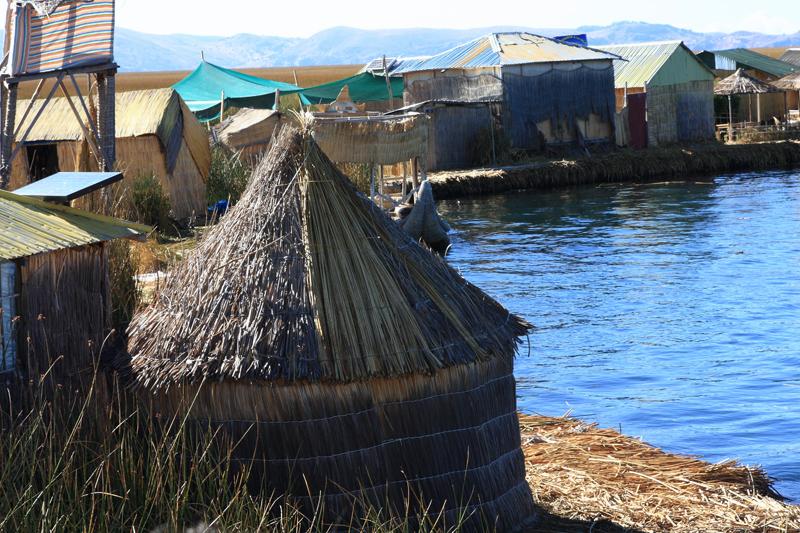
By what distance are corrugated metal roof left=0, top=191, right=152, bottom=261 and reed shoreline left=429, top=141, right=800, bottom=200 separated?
2437 cm

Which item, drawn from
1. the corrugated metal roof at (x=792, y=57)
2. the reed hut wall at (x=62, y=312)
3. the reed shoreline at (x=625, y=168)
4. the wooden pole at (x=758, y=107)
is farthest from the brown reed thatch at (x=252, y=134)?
the corrugated metal roof at (x=792, y=57)

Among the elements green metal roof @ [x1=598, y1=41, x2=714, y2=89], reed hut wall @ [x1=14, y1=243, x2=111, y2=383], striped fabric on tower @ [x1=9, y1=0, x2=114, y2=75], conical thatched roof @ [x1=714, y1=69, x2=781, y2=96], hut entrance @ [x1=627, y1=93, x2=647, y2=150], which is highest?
green metal roof @ [x1=598, y1=41, x2=714, y2=89]

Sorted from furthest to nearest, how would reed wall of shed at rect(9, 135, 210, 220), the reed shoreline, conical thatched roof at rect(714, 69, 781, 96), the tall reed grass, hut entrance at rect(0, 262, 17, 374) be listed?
conical thatched roof at rect(714, 69, 781, 96) < the reed shoreline < reed wall of shed at rect(9, 135, 210, 220) < hut entrance at rect(0, 262, 17, 374) < the tall reed grass

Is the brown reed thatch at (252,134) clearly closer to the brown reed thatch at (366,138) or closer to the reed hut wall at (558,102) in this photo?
the brown reed thatch at (366,138)

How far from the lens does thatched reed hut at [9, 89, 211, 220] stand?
19938 mm

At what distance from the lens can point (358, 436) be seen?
5.61m

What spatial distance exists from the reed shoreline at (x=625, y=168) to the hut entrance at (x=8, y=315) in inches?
992

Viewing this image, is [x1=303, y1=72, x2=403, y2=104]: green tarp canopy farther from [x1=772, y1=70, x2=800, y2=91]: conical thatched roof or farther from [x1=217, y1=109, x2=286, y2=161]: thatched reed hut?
[x1=772, y1=70, x2=800, y2=91]: conical thatched roof

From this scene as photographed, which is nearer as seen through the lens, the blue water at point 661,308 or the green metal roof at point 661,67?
the blue water at point 661,308

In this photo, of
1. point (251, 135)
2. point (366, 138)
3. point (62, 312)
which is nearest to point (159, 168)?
point (366, 138)

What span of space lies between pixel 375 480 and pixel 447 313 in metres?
0.93

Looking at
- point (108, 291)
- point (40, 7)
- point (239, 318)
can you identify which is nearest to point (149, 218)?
point (40, 7)

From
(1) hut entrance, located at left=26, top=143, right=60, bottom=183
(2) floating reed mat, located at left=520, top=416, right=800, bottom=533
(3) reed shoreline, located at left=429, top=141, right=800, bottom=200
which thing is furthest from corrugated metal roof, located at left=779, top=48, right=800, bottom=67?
(2) floating reed mat, located at left=520, top=416, right=800, bottom=533

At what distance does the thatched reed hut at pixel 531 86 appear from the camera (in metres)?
35.5
